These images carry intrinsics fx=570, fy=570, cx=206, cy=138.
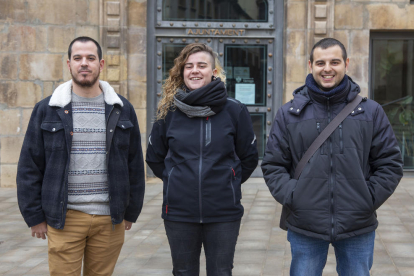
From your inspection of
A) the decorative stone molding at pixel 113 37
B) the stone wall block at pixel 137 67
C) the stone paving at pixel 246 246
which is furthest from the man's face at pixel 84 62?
the stone wall block at pixel 137 67

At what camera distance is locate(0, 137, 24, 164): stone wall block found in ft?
29.7

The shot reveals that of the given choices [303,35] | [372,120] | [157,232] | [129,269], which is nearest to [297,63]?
[303,35]

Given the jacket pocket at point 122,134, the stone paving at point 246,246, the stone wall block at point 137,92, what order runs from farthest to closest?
the stone wall block at point 137,92, the stone paving at point 246,246, the jacket pocket at point 122,134

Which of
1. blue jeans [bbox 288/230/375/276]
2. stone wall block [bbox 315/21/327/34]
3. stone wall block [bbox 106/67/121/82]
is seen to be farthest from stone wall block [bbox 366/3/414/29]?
blue jeans [bbox 288/230/375/276]

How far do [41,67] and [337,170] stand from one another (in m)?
7.00

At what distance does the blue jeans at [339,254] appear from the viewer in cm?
309

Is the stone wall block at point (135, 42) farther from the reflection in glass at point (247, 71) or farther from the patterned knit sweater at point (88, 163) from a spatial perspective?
the patterned knit sweater at point (88, 163)

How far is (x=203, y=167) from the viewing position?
3.19 m

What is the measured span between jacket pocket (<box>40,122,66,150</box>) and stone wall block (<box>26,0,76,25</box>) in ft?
20.7

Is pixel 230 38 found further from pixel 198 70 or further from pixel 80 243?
pixel 80 243

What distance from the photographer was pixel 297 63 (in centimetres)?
918

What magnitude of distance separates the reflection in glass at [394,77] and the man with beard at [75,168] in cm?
726

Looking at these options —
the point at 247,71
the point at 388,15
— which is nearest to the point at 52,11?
the point at 247,71

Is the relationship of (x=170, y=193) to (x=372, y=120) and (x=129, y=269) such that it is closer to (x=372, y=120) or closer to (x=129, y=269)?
(x=372, y=120)
